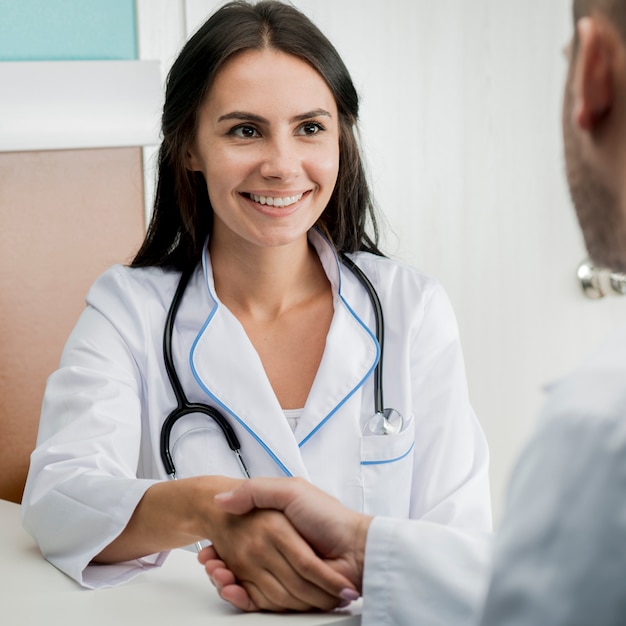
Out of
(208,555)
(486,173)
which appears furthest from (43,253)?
(486,173)

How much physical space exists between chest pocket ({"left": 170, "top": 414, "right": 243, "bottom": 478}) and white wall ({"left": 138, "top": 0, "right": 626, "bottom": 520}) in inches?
30.4

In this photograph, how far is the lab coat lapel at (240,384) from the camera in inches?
57.8

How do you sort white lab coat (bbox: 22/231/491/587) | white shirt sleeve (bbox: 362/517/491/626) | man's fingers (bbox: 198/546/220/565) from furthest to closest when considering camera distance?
white lab coat (bbox: 22/231/491/587), man's fingers (bbox: 198/546/220/565), white shirt sleeve (bbox: 362/517/491/626)

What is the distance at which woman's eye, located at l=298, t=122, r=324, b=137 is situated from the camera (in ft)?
5.29

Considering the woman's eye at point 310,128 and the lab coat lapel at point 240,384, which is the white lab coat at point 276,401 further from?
the woman's eye at point 310,128

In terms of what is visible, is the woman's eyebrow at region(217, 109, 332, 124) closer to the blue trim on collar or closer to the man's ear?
the blue trim on collar

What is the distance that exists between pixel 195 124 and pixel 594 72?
105cm

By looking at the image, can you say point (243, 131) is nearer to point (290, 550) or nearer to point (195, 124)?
point (195, 124)

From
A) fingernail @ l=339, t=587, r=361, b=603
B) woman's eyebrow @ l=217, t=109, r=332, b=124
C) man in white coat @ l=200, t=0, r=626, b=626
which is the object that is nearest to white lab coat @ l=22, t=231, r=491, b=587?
woman's eyebrow @ l=217, t=109, r=332, b=124

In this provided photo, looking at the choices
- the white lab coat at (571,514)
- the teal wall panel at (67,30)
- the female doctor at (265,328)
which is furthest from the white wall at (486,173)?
the white lab coat at (571,514)

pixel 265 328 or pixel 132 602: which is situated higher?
pixel 265 328

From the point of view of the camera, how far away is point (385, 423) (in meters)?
1.51

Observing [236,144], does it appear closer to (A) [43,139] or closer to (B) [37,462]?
(A) [43,139]

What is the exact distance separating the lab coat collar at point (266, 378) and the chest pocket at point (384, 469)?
8 centimetres
